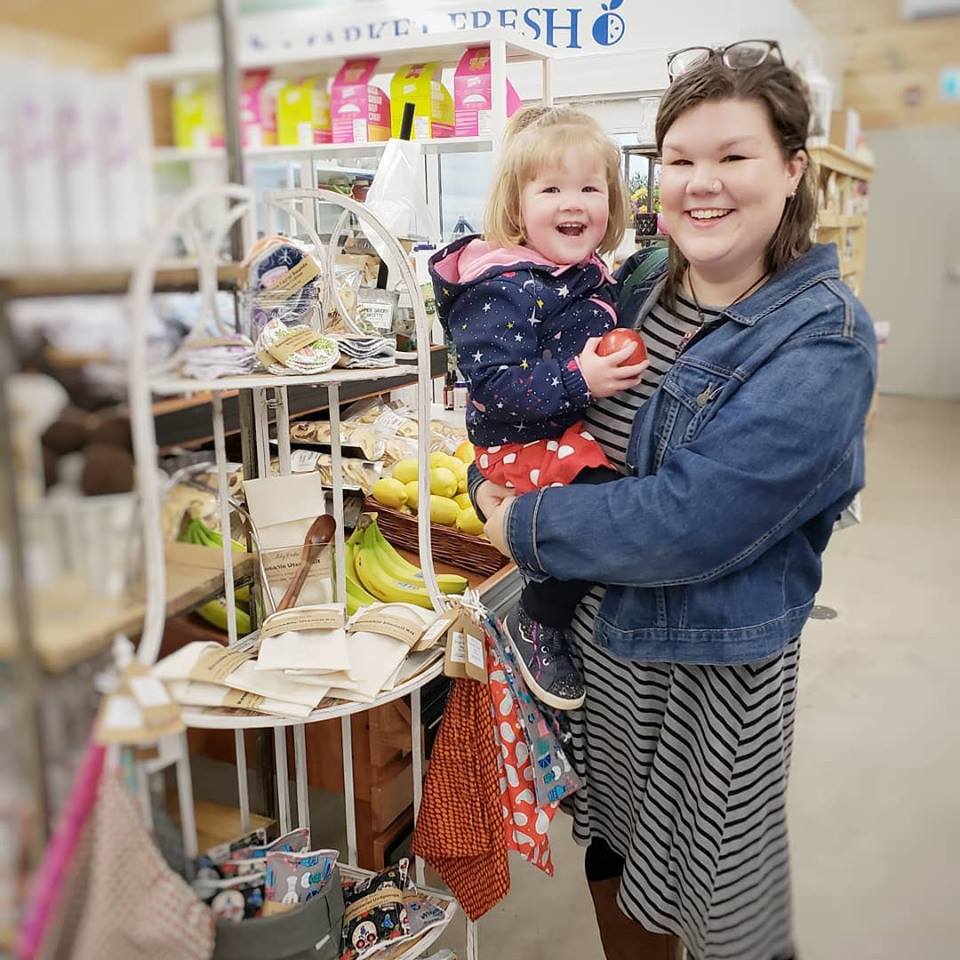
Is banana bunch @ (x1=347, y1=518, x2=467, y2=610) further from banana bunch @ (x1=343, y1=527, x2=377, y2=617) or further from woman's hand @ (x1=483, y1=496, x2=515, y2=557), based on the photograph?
woman's hand @ (x1=483, y1=496, x2=515, y2=557)

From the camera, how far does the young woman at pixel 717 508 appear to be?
1.12 metres

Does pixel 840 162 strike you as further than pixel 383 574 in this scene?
No

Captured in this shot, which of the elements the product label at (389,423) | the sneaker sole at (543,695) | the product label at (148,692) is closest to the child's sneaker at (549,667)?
the sneaker sole at (543,695)

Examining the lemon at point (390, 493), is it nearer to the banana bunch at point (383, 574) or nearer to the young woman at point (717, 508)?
the banana bunch at point (383, 574)

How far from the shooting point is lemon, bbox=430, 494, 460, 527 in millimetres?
2410

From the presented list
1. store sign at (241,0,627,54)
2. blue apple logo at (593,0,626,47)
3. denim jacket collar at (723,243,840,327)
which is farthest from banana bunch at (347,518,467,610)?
blue apple logo at (593,0,626,47)

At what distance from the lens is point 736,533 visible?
3.78 feet

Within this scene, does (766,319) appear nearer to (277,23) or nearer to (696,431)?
(696,431)

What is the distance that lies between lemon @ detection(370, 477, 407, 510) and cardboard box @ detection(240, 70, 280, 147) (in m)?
1.57

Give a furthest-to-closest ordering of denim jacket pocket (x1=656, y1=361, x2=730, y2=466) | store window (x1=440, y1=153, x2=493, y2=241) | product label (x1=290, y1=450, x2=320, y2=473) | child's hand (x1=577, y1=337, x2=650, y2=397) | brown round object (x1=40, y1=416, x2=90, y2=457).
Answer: store window (x1=440, y1=153, x2=493, y2=241) → product label (x1=290, y1=450, x2=320, y2=473) → child's hand (x1=577, y1=337, x2=650, y2=397) → denim jacket pocket (x1=656, y1=361, x2=730, y2=466) → brown round object (x1=40, y1=416, x2=90, y2=457)

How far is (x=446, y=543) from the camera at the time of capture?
2340mm

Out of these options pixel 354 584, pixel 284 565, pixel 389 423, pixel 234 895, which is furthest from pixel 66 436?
pixel 389 423

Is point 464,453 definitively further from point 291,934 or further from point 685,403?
point 291,934

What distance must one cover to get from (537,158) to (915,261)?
0.57 m
